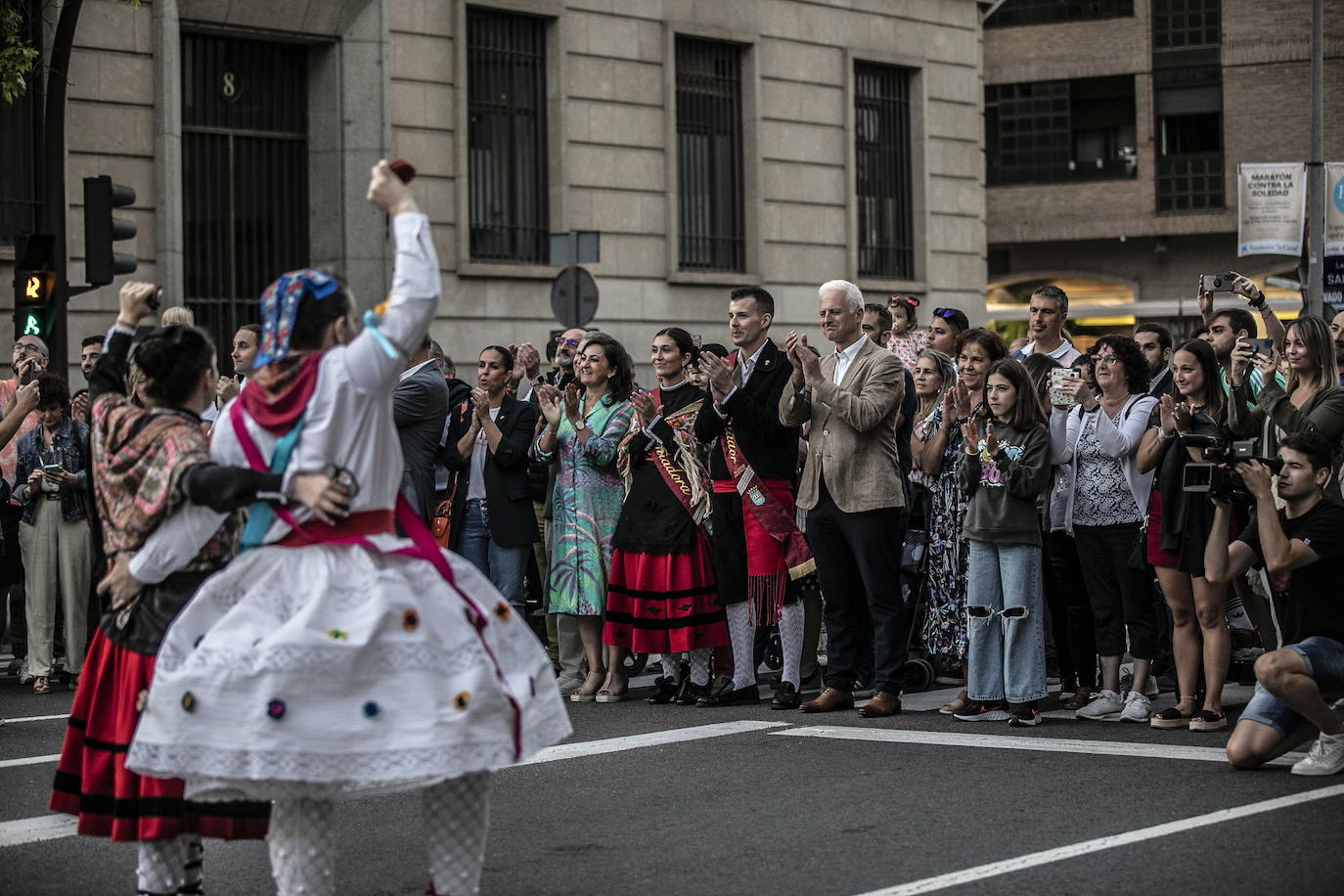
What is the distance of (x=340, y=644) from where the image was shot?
503 centimetres

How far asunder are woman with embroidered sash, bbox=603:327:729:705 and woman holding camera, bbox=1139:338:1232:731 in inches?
105

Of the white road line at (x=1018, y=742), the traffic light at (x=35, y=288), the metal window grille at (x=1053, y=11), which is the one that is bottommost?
the white road line at (x=1018, y=742)

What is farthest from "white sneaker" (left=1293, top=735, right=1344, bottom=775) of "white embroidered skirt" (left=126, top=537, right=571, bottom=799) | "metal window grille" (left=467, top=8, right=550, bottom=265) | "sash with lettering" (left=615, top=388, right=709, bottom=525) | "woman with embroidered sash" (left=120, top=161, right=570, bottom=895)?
"metal window grille" (left=467, top=8, right=550, bottom=265)

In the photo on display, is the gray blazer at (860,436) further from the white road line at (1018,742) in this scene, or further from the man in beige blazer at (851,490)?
the white road line at (1018,742)

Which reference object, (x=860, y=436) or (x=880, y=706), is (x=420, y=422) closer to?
(x=860, y=436)

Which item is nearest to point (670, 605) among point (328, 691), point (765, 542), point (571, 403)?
point (765, 542)

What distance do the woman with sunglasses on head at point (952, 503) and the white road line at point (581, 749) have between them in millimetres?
1397

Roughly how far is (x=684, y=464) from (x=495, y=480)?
5.04 feet

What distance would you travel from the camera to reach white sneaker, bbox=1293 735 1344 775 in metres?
8.18

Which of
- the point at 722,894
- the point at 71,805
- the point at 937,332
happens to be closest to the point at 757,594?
the point at 937,332

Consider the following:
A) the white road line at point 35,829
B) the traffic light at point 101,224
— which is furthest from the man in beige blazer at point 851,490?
the traffic light at point 101,224

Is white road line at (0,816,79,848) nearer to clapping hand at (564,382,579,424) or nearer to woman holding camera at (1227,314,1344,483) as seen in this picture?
clapping hand at (564,382,579,424)

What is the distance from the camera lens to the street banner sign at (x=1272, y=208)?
945 inches

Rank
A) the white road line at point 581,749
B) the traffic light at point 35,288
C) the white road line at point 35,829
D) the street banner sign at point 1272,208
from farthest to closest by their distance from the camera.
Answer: the street banner sign at point 1272,208, the traffic light at point 35,288, the white road line at point 581,749, the white road line at point 35,829
